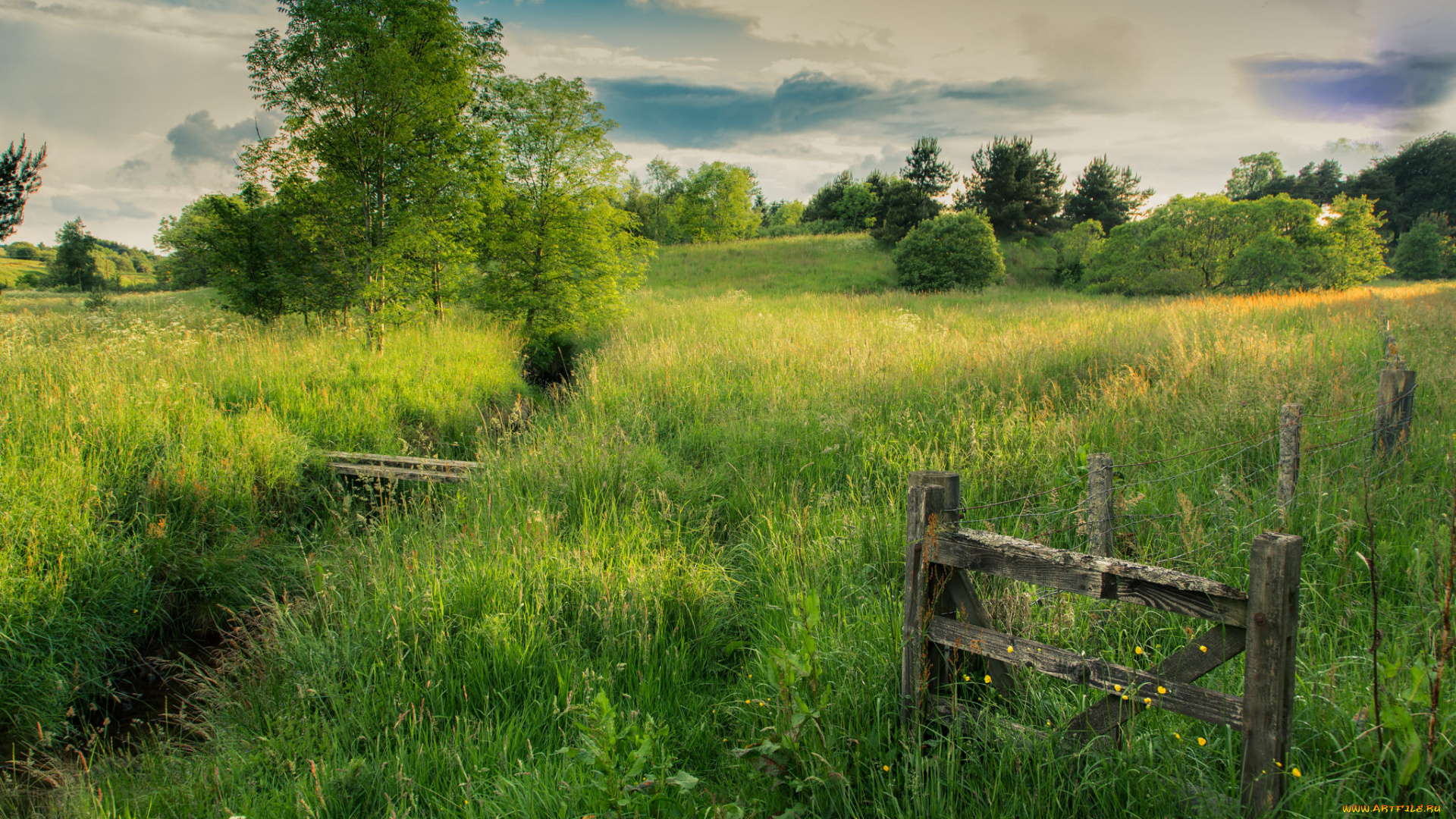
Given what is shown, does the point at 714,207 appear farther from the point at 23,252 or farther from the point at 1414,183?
the point at 23,252

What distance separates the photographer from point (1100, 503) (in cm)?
378

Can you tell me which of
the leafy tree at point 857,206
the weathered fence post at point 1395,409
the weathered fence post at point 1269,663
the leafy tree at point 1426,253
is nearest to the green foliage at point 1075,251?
the leafy tree at point 857,206

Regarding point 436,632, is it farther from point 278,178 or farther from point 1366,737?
point 278,178

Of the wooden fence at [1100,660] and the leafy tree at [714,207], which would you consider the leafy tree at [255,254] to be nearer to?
the wooden fence at [1100,660]

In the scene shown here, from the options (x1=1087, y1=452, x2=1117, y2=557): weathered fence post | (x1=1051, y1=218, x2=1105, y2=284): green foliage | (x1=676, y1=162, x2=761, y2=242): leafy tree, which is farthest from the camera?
(x1=676, y1=162, x2=761, y2=242): leafy tree

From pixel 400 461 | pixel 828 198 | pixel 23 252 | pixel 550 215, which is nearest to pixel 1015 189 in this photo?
pixel 828 198

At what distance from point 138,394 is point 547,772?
6867mm

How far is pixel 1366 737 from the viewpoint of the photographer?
2047mm

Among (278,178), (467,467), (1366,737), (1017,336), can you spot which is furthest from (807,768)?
(278,178)

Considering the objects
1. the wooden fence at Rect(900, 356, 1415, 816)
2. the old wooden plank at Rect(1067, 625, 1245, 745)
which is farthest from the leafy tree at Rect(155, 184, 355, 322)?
the old wooden plank at Rect(1067, 625, 1245, 745)

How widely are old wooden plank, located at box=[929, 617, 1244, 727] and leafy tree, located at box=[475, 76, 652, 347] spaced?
481 inches

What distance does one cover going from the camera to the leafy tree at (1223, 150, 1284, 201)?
60.3 m

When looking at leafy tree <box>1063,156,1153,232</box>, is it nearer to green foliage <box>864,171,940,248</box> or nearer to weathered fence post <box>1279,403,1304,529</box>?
green foliage <box>864,171,940,248</box>

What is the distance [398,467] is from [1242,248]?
31.2m
